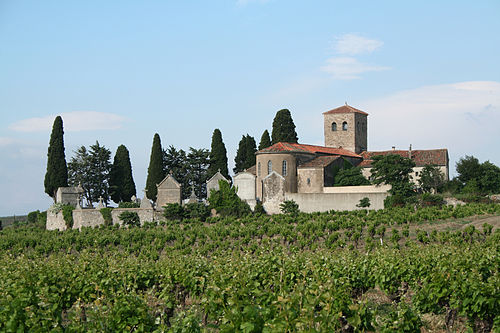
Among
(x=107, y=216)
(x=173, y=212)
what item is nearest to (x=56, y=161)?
(x=107, y=216)

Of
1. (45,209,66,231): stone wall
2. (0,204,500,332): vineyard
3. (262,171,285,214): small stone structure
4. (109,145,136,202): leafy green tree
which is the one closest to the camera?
(0,204,500,332): vineyard

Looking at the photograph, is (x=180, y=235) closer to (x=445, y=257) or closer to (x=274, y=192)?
(x=274, y=192)

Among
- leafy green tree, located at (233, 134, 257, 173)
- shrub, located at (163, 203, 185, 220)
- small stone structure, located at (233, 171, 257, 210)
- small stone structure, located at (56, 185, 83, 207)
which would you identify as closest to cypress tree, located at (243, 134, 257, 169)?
leafy green tree, located at (233, 134, 257, 173)

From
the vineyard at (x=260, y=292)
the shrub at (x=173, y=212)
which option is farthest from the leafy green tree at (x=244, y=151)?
the vineyard at (x=260, y=292)

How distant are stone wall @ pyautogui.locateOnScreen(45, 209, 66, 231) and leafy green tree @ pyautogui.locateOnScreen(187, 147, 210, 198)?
13.2 m

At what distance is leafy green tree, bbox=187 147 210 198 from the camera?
58406 millimetres

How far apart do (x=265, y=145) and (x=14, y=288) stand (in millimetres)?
49078

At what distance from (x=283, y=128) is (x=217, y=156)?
753 centimetres

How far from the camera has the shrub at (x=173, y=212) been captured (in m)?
46.6

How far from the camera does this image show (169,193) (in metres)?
50.2

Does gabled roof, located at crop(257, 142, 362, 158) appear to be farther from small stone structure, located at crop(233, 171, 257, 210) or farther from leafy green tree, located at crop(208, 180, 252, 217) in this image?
leafy green tree, located at crop(208, 180, 252, 217)

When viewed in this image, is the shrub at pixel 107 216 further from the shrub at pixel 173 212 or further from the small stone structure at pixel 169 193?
the shrub at pixel 173 212

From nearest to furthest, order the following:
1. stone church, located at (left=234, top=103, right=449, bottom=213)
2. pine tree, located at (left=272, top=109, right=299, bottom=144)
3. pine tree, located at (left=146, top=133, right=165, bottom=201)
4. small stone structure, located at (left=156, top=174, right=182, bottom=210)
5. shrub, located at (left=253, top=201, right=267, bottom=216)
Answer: stone church, located at (left=234, top=103, right=449, bottom=213) → shrub, located at (left=253, top=201, right=267, bottom=216) → small stone structure, located at (left=156, top=174, right=182, bottom=210) → pine tree, located at (left=146, top=133, right=165, bottom=201) → pine tree, located at (left=272, top=109, right=299, bottom=144)

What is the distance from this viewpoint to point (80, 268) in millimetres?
16547
